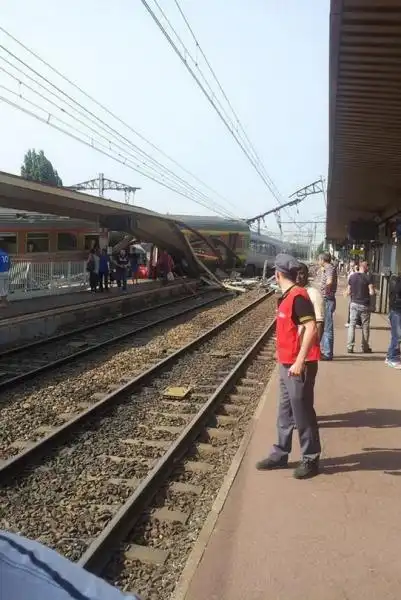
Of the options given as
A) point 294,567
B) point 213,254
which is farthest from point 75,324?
point 213,254

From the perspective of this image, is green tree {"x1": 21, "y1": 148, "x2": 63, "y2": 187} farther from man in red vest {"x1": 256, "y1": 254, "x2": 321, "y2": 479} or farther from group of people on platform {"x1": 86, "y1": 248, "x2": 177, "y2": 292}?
man in red vest {"x1": 256, "y1": 254, "x2": 321, "y2": 479}

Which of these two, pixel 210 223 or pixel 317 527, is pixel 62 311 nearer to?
pixel 317 527

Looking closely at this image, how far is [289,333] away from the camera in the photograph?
4.94 meters

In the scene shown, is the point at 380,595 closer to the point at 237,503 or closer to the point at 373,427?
the point at 237,503

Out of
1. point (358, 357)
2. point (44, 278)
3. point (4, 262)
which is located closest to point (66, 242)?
point (44, 278)

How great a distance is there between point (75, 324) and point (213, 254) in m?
21.1

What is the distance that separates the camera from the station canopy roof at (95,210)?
13872 mm

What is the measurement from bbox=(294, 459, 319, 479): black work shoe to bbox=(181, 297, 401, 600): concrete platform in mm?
64

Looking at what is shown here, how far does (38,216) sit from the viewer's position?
26.1 meters

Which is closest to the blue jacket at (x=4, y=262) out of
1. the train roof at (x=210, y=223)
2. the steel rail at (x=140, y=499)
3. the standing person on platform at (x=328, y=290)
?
the standing person on platform at (x=328, y=290)

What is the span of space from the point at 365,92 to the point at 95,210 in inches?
535

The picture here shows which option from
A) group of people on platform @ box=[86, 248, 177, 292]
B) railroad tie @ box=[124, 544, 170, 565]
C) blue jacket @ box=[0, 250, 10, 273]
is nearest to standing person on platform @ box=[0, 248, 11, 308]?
blue jacket @ box=[0, 250, 10, 273]

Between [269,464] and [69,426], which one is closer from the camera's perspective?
[269,464]

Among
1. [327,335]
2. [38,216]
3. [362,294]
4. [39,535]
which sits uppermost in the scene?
[38,216]
